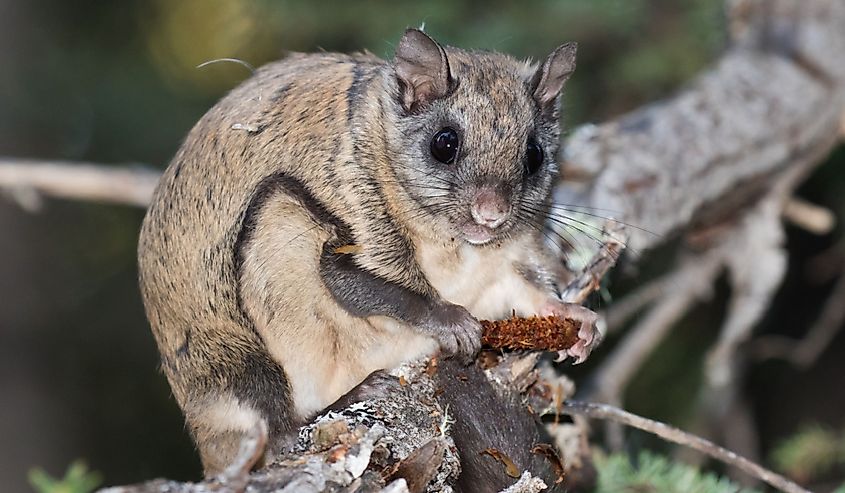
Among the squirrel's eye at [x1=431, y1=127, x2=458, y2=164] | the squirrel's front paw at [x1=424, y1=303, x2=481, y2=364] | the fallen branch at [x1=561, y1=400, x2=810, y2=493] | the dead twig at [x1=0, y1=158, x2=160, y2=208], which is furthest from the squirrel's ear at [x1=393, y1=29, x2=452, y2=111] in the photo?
the dead twig at [x1=0, y1=158, x2=160, y2=208]

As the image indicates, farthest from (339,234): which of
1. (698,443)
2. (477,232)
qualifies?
(698,443)

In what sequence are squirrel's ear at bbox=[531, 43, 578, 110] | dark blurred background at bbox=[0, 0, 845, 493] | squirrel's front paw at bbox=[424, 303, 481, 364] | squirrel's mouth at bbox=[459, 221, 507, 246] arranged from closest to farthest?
squirrel's front paw at bbox=[424, 303, 481, 364] < squirrel's mouth at bbox=[459, 221, 507, 246] < squirrel's ear at bbox=[531, 43, 578, 110] < dark blurred background at bbox=[0, 0, 845, 493]

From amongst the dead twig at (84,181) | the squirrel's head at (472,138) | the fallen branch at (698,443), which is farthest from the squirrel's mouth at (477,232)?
the dead twig at (84,181)

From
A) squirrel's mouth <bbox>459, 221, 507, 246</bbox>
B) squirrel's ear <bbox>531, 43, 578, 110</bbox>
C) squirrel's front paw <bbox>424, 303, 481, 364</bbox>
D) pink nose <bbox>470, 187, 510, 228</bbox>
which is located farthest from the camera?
squirrel's ear <bbox>531, 43, 578, 110</bbox>

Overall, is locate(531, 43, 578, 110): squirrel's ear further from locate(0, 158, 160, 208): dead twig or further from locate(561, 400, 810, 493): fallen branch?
locate(0, 158, 160, 208): dead twig

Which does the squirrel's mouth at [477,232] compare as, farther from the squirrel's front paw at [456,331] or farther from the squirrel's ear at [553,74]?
the squirrel's ear at [553,74]

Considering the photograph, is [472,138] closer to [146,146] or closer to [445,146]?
[445,146]

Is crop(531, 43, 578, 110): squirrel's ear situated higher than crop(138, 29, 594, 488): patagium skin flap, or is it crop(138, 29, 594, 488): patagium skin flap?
crop(531, 43, 578, 110): squirrel's ear
